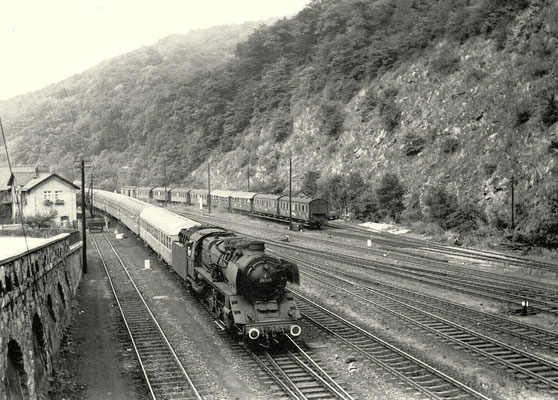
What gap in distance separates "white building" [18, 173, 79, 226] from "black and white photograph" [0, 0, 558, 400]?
0.19m

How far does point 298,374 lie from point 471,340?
18.4ft

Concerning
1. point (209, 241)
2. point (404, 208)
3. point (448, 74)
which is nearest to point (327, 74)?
point (448, 74)

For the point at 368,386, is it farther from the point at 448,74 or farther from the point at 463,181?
the point at 448,74

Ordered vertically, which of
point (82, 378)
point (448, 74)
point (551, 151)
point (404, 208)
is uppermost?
point (448, 74)

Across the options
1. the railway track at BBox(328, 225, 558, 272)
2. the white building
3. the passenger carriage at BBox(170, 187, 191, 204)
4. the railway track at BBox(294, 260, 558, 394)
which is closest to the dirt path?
the railway track at BBox(294, 260, 558, 394)

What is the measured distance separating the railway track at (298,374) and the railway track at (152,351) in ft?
6.44

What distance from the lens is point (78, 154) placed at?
11175 centimetres

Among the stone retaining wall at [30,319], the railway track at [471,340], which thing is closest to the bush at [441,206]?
the railway track at [471,340]

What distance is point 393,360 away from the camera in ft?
47.1

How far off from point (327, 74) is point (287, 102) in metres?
8.16

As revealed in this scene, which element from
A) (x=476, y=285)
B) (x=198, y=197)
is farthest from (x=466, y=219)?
(x=198, y=197)

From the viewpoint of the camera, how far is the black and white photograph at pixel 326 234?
1362cm

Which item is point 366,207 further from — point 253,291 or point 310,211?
point 253,291

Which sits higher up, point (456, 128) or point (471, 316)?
point (456, 128)
